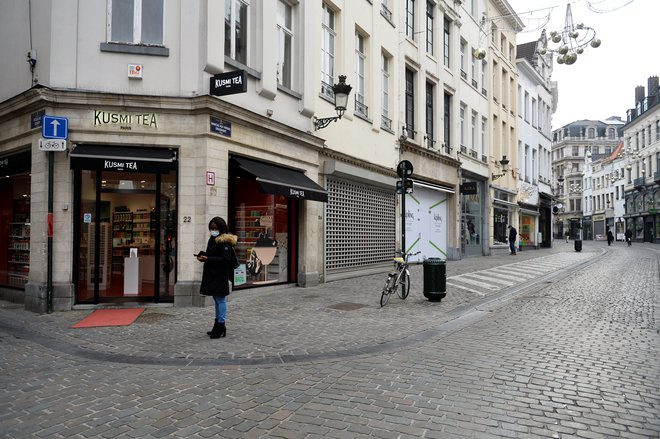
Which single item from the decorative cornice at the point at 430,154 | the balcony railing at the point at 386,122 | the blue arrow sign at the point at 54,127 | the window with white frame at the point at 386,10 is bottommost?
the blue arrow sign at the point at 54,127

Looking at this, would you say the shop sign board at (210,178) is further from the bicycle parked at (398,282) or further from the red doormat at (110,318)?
the bicycle parked at (398,282)

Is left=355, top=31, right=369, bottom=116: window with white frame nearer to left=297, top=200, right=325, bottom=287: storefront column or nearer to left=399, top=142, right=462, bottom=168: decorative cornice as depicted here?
left=399, top=142, right=462, bottom=168: decorative cornice

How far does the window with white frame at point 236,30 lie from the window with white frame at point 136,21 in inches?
57.0

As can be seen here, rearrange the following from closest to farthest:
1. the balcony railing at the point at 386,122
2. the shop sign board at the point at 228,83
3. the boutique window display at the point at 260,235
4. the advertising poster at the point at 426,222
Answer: the shop sign board at the point at 228,83
the boutique window display at the point at 260,235
the balcony railing at the point at 386,122
the advertising poster at the point at 426,222

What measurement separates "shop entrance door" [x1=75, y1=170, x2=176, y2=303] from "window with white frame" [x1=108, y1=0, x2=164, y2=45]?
9.13 ft

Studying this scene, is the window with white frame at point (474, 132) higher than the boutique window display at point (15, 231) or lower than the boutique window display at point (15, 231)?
Result: higher

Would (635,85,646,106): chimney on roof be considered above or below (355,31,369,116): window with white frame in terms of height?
above

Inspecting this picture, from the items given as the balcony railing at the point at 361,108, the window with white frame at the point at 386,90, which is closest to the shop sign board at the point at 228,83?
the balcony railing at the point at 361,108

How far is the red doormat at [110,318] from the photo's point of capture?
7.81 meters

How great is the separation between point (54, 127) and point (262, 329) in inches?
212

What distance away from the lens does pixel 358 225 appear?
1573 cm

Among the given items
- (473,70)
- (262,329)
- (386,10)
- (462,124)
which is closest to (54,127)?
(262,329)

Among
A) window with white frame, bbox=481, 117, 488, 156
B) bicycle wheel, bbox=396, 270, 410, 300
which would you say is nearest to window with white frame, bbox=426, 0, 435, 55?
window with white frame, bbox=481, 117, 488, 156

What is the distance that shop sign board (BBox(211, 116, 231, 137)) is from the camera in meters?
9.61
